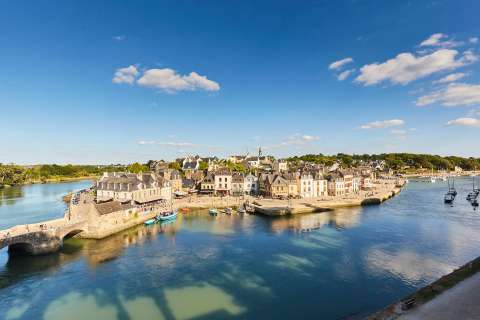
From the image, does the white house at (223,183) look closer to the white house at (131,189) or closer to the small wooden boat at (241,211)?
the white house at (131,189)

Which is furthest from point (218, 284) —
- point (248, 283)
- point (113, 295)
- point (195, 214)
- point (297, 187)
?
point (297, 187)

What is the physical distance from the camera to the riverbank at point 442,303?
523 inches

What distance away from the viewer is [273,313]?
17.1 metres

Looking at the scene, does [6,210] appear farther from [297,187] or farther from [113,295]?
[297,187]

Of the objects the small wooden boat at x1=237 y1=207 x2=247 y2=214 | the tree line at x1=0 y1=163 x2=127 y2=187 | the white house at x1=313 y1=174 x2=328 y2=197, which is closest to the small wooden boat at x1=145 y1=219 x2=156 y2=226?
the small wooden boat at x1=237 y1=207 x2=247 y2=214

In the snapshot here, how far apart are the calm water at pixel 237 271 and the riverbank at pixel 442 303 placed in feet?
10.3

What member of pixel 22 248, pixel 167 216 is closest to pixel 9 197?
pixel 167 216

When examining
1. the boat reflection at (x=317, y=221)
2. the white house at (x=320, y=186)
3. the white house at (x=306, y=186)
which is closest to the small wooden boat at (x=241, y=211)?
the boat reflection at (x=317, y=221)

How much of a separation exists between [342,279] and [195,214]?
98.0ft

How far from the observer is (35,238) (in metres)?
27.1

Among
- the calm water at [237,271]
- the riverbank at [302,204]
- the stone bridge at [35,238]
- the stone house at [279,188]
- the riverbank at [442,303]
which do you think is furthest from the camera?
the stone house at [279,188]

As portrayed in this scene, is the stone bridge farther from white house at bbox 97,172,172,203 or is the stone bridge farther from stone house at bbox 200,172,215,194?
stone house at bbox 200,172,215,194

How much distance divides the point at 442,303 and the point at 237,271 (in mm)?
13629

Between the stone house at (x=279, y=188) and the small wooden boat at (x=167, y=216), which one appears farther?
the stone house at (x=279, y=188)
